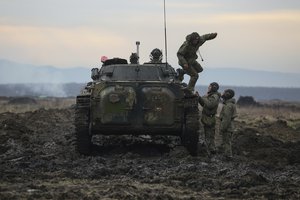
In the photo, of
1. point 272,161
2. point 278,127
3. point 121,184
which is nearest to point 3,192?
point 121,184

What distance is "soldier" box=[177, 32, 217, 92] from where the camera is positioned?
1984cm

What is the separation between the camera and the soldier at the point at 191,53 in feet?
65.1

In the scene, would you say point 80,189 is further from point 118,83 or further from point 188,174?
point 118,83

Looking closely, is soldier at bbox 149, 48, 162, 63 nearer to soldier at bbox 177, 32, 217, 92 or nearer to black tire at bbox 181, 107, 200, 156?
soldier at bbox 177, 32, 217, 92

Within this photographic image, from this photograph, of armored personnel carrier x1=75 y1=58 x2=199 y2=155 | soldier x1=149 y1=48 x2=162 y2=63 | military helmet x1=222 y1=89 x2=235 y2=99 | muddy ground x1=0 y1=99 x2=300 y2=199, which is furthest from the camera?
soldier x1=149 y1=48 x2=162 y2=63

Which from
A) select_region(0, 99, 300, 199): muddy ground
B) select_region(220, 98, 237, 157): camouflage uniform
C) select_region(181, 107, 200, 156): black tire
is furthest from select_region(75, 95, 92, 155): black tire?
select_region(220, 98, 237, 157): camouflage uniform

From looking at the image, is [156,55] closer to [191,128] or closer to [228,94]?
[228,94]

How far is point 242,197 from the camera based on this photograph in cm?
1100

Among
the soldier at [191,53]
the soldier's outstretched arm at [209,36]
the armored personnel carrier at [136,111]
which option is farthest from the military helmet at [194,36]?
the armored personnel carrier at [136,111]

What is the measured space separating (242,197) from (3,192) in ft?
11.2

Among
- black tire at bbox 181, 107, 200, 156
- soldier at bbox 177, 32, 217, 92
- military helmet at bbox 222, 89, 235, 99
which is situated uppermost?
soldier at bbox 177, 32, 217, 92

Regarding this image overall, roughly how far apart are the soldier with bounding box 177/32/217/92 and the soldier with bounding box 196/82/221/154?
5.87 feet

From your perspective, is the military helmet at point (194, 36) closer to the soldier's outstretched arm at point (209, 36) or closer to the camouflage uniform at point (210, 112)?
the soldier's outstretched arm at point (209, 36)

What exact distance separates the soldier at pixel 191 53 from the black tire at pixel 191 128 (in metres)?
2.66
